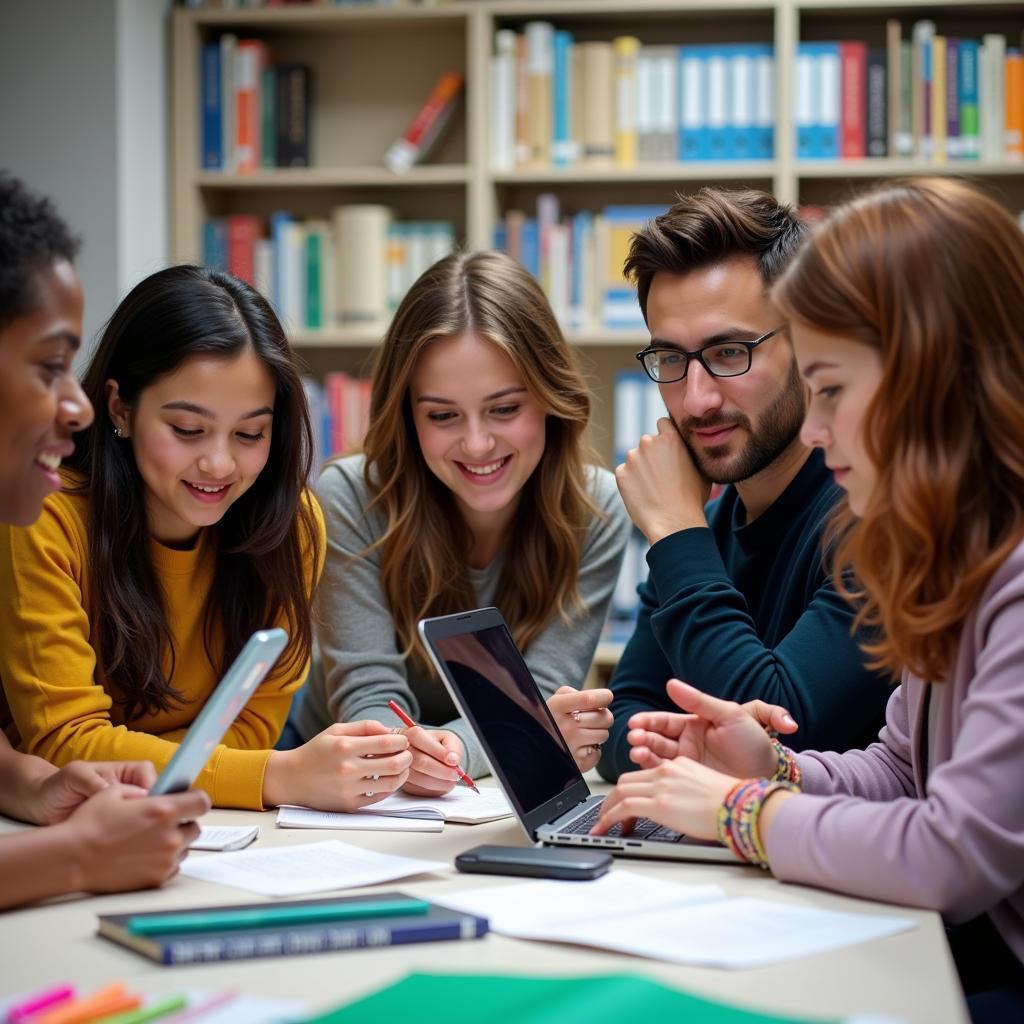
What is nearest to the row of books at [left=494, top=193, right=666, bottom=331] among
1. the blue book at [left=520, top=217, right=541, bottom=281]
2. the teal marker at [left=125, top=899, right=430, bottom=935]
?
the blue book at [left=520, top=217, right=541, bottom=281]

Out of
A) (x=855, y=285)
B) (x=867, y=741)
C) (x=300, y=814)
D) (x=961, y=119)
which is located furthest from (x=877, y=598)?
(x=961, y=119)

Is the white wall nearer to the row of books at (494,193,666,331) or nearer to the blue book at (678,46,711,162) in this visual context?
the row of books at (494,193,666,331)

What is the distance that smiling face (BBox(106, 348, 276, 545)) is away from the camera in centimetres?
172

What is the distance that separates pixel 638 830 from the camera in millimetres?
1353

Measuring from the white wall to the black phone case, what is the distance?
8.19 ft

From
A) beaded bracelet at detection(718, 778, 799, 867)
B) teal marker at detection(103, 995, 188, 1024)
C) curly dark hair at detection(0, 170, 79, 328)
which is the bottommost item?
teal marker at detection(103, 995, 188, 1024)

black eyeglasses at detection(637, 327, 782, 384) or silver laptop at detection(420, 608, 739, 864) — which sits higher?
black eyeglasses at detection(637, 327, 782, 384)

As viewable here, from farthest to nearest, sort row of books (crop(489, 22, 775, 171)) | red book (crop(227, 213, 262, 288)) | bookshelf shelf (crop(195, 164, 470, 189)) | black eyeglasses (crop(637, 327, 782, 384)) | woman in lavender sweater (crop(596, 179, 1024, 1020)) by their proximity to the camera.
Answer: red book (crop(227, 213, 262, 288)) < bookshelf shelf (crop(195, 164, 470, 189)) < row of books (crop(489, 22, 775, 171)) < black eyeglasses (crop(637, 327, 782, 384)) < woman in lavender sweater (crop(596, 179, 1024, 1020))

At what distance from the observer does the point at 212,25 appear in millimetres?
3715

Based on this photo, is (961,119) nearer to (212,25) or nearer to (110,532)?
(212,25)

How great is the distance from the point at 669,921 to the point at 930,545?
0.40m

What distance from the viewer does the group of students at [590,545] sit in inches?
45.4

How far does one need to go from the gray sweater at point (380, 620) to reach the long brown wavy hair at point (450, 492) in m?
0.03

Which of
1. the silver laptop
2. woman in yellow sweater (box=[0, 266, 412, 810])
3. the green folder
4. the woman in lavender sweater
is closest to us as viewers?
the green folder
